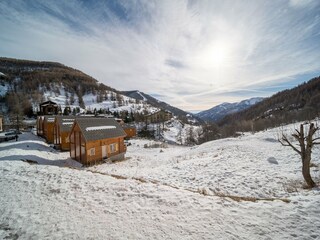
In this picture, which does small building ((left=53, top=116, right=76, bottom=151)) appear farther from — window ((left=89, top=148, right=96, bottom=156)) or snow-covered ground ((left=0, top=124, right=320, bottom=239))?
snow-covered ground ((left=0, top=124, right=320, bottom=239))

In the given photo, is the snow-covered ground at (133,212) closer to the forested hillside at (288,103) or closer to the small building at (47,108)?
the small building at (47,108)

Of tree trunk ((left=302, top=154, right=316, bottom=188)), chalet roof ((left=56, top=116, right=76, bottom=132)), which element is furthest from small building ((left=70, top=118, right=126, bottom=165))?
tree trunk ((left=302, top=154, right=316, bottom=188))

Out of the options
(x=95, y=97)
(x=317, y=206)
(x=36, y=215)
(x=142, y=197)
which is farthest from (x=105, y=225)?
(x=95, y=97)

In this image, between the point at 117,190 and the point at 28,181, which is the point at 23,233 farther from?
the point at 28,181

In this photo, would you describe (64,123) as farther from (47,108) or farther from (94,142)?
(47,108)

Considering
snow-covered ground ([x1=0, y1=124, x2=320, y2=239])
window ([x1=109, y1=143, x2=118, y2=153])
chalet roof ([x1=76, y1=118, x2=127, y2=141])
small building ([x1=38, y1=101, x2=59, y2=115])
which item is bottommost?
window ([x1=109, y1=143, x2=118, y2=153])

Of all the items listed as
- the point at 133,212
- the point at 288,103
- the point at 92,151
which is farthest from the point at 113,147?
the point at 288,103

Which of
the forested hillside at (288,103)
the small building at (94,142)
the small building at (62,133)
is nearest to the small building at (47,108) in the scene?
the small building at (62,133)
